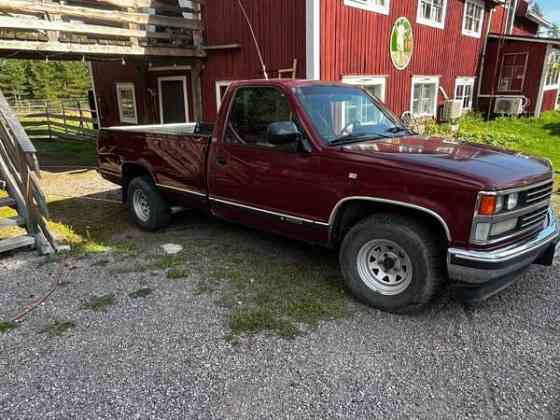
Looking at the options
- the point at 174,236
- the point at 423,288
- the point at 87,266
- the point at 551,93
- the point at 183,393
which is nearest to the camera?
the point at 183,393

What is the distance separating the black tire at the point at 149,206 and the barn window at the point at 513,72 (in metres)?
17.4

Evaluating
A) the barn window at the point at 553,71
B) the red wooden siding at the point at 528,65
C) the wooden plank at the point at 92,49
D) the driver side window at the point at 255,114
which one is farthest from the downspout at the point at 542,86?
the driver side window at the point at 255,114

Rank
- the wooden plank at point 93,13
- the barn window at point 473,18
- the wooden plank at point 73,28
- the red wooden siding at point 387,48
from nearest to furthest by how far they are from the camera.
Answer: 1. the wooden plank at point 73,28
2. the wooden plank at point 93,13
3. the red wooden siding at point 387,48
4. the barn window at point 473,18

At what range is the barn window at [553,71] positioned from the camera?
18.2m

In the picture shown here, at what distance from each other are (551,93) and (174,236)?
67.9 feet

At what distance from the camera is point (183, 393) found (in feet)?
8.86

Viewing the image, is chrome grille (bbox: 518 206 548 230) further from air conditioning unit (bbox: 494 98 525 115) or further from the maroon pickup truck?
air conditioning unit (bbox: 494 98 525 115)

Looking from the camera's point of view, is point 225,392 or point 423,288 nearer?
point 225,392

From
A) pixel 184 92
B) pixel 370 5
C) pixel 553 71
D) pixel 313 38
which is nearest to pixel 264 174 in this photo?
pixel 313 38

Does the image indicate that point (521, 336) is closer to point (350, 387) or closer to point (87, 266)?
point (350, 387)

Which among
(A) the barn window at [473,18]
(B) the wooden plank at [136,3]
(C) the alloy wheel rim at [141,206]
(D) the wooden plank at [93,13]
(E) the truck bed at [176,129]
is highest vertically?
(A) the barn window at [473,18]

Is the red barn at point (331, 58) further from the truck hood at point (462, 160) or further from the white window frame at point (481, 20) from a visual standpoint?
the truck hood at point (462, 160)

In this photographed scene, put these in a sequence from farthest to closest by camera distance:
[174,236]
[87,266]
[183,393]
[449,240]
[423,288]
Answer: [174,236] < [87,266] < [423,288] < [449,240] < [183,393]

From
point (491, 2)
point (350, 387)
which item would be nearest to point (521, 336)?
point (350, 387)
